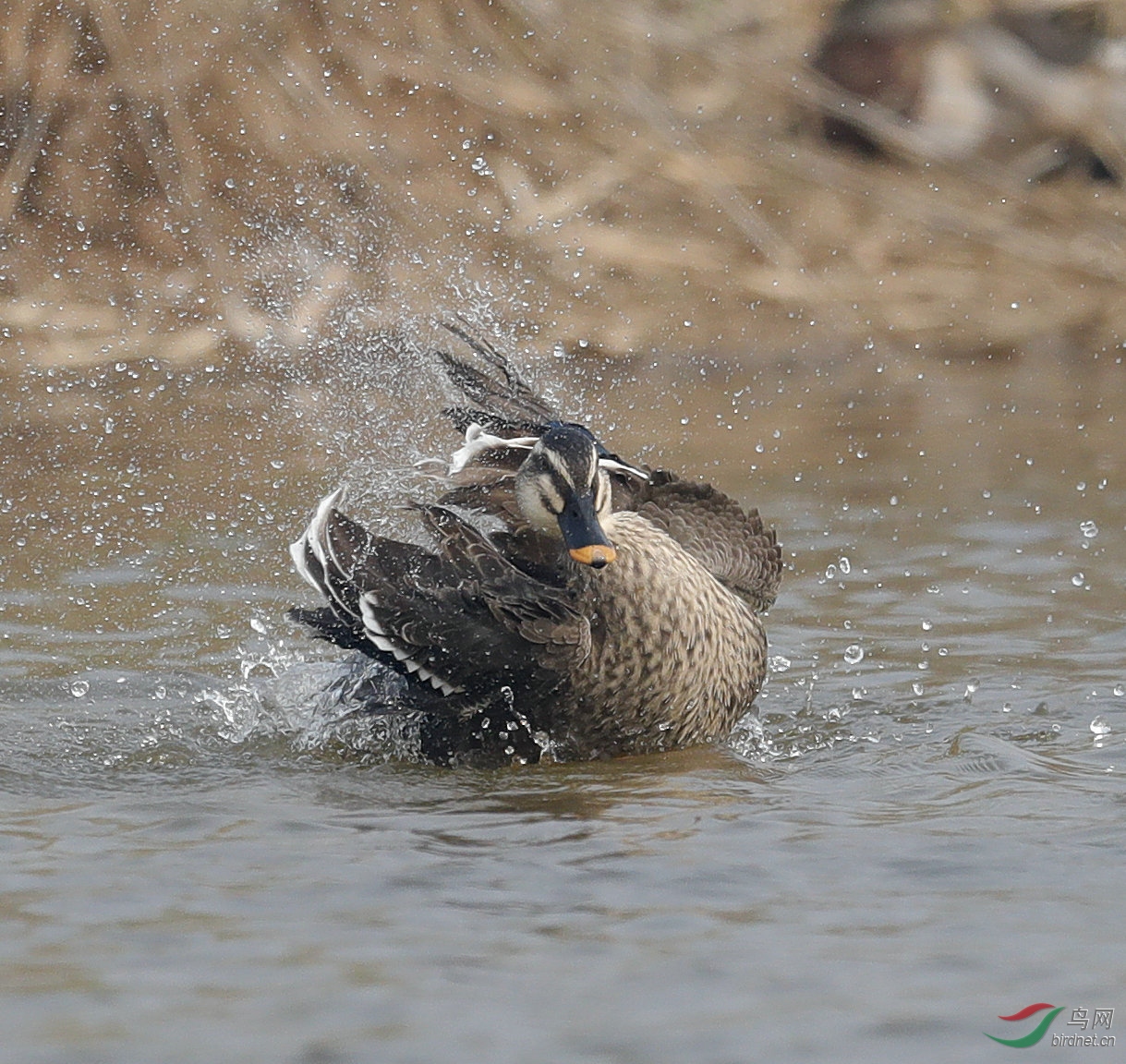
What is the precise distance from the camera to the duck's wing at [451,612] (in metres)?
4.62

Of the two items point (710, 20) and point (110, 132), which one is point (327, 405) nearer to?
point (110, 132)

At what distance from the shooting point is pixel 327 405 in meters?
8.85

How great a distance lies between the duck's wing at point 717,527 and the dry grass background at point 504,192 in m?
4.71

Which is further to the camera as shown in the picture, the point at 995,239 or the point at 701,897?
the point at 995,239

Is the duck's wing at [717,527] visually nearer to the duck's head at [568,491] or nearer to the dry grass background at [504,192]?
the duck's head at [568,491]

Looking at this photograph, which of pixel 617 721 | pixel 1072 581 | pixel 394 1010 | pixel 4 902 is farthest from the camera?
pixel 1072 581

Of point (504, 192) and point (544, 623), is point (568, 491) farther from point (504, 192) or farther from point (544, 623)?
point (504, 192)

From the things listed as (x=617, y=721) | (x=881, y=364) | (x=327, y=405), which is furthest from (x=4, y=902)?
(x=881, y=364)

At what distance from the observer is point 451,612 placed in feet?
15.4

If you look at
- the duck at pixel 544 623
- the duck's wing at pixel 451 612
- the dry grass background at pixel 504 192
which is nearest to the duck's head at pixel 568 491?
the duck at pixel 544 623

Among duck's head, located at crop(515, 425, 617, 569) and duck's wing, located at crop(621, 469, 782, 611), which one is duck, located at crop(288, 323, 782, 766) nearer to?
duck's head, located at crop(515, 425, 617, 569)

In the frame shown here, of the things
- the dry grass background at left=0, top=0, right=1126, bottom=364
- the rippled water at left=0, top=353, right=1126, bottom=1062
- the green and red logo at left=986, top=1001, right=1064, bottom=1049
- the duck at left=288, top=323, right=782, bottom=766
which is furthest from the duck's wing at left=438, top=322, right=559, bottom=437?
the dry grass background at left=0, top=0, right=1126, bottom=364

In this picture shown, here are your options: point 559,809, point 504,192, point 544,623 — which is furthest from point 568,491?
point 504,192

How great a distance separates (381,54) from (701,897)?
331 inches
